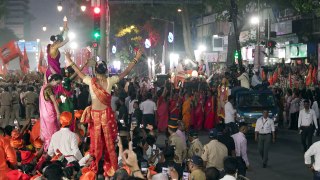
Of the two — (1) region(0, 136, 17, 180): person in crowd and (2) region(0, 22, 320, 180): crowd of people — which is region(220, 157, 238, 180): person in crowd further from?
(1) region(0, 136, 17, 180): person in crowd

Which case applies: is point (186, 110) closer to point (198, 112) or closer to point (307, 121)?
point (198, 112)

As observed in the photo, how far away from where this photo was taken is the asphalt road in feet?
58.2

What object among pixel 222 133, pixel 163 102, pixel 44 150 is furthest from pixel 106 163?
pixel 163 102

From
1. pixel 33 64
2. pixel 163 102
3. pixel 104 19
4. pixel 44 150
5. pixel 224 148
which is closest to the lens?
pixel 224 148

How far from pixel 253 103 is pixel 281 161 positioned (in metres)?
5.77

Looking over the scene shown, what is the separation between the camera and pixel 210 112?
28.2 metres

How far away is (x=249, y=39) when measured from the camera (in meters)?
55.0

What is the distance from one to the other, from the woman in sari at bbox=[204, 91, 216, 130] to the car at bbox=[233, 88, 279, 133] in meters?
2.02

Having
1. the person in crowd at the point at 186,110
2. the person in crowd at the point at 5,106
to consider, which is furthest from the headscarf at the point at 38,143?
the person in crowd at the point at 5,106

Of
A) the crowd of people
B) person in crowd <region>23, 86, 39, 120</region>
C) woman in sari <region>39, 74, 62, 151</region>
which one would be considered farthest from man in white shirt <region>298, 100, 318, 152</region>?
person in crowd <region>23, 86, 39, 120</region>

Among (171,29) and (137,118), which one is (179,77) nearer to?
(137,118)

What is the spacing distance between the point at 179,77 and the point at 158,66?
31.3 meters

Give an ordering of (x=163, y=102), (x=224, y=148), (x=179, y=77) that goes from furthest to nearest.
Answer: (x=179, y=77) → (x=163, y=102) → (x=224, y=148)

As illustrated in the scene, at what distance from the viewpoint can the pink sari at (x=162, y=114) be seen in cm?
2733
